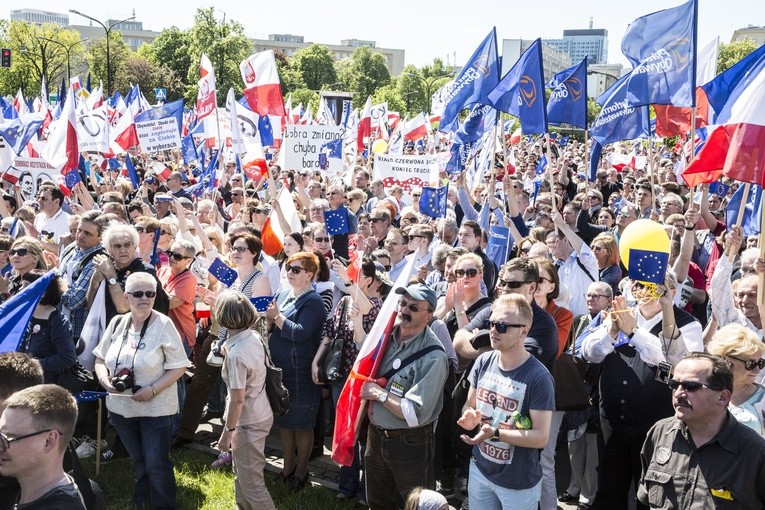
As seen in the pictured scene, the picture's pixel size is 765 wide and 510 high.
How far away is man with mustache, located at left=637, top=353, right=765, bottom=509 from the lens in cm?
323

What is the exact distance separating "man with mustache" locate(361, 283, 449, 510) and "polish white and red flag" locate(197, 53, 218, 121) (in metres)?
8.50

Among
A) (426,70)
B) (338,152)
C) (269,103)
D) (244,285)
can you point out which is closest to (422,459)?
(244,285)

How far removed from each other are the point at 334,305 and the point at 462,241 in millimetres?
1589

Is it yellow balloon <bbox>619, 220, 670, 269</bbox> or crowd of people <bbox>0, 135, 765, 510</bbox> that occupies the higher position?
yellow balloon <bbox>619, 220, 670, 269</bbox>

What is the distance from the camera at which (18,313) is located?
165 inches

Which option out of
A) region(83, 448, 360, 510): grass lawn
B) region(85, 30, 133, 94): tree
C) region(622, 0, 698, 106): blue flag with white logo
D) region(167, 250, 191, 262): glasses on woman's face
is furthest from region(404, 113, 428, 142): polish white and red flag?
region(85, 30, 133, 94): tree

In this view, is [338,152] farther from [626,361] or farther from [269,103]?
[626,361]

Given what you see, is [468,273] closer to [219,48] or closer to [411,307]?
[411,307]

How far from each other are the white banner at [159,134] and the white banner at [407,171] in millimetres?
4018

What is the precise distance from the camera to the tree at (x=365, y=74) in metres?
99.3

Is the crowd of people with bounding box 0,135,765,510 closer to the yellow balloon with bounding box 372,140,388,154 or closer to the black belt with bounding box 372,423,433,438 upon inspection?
the black belt with bounding box 372,423,433,438

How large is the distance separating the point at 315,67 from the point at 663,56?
304 ft

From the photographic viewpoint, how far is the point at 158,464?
5.17 meters

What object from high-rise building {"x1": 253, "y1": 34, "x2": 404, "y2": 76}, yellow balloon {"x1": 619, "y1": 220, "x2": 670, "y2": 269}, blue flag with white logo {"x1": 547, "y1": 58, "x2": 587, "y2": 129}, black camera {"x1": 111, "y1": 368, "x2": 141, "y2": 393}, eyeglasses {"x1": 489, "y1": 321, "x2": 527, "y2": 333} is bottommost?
black camera {"x1": 111, "y1": 368, "x2": 141, "y2": 393}
